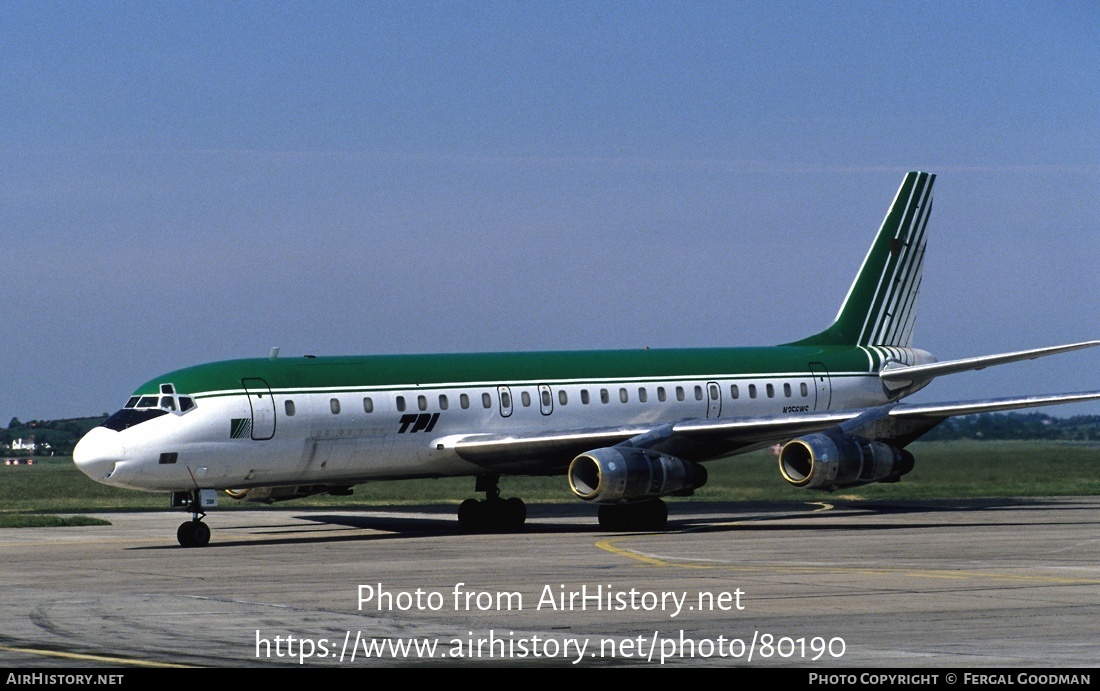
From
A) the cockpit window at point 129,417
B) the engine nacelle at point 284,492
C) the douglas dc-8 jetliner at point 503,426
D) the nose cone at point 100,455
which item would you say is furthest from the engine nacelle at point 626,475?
the nose cone at point 100,455

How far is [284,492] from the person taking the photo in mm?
37750

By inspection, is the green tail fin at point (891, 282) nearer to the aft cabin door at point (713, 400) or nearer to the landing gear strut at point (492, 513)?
the aft cabin door at point (713, 400)

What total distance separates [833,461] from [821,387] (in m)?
9.00

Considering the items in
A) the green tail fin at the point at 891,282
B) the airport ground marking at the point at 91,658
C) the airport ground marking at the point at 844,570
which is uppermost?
the green tail fin at the point at 891,282

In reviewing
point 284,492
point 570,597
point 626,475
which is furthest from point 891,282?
point 570,597

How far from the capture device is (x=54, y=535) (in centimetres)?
3759

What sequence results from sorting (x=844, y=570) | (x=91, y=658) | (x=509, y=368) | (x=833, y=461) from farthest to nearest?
1. (x=509, y=368)
2. (x=833, y=461)
3. (x=844, y=570)
4. (x=91, y=658)

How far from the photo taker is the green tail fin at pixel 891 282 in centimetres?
4609

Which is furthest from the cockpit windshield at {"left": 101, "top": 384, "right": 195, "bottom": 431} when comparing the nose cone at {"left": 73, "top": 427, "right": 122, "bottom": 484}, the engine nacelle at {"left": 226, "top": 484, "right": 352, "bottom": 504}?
the engine nacelle at {"left": 226, "top": 484, "right": 352, "bottom": 504}

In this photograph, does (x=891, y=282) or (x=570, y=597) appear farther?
(x=891, y=282)

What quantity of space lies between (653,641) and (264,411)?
1875 centimetres

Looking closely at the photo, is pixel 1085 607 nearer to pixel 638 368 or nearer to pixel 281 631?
pixel 281 631

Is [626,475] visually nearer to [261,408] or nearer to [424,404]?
[424,404]

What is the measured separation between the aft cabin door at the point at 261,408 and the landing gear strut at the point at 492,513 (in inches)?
247
